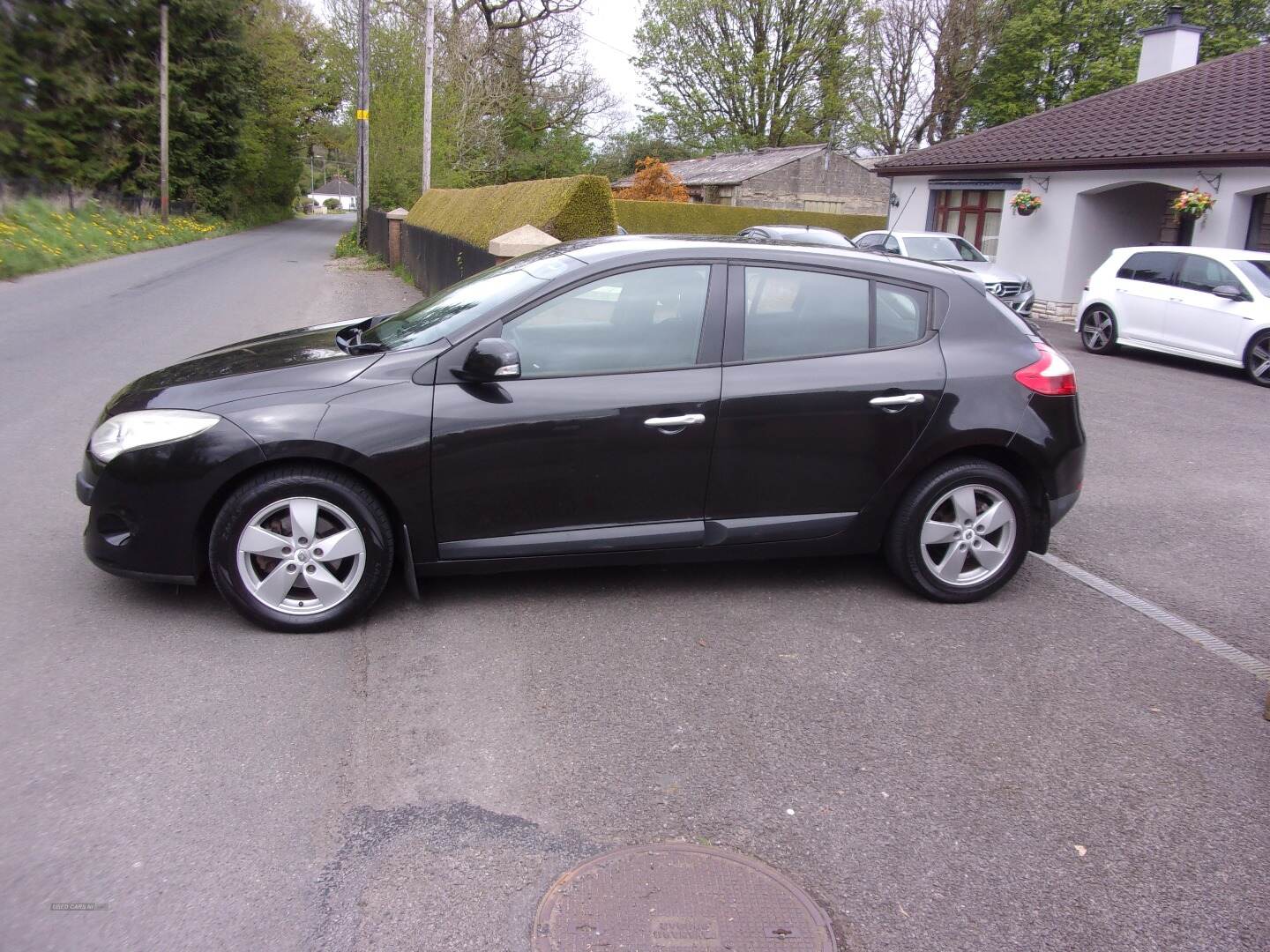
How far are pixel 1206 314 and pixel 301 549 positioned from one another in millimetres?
13697

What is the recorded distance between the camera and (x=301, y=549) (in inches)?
173

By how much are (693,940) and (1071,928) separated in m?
1.04

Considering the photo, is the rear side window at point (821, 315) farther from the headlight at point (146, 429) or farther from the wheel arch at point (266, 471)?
the headlight at point (146, 429)

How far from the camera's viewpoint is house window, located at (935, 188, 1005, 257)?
24.6 metres

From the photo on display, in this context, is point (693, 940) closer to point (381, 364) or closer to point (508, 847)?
point (508, 847)

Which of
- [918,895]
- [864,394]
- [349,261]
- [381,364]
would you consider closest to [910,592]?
[864,394]

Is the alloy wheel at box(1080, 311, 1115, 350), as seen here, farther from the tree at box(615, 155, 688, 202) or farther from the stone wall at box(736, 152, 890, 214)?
the stone wall at box(736, 152, 890, 214)

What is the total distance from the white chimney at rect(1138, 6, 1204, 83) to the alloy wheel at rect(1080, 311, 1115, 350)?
1282 centimetres

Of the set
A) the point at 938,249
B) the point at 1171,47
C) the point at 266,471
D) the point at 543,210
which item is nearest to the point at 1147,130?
the point at 938,249

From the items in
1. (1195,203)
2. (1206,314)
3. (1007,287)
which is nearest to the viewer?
(1206,314)

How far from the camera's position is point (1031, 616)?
5.07m

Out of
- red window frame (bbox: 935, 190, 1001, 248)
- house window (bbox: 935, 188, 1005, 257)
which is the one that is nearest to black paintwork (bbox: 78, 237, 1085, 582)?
house window (bbox: 935, 188, 1005, 257)

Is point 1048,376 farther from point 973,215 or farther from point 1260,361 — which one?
point 973,215

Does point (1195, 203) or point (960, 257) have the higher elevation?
point (1195, 203)
